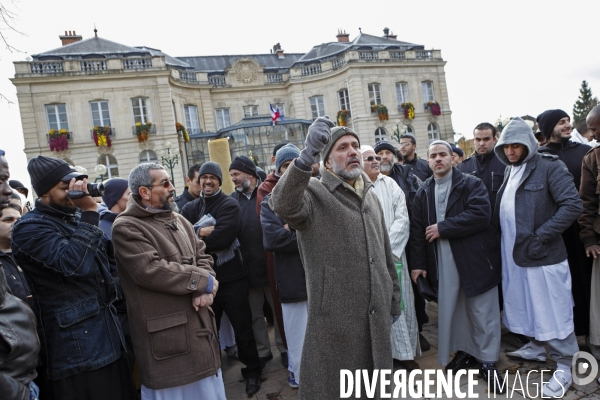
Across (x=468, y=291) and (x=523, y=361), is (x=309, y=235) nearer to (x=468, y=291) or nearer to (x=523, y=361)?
(x=468, y=291)

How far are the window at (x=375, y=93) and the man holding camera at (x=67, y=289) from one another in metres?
32.1

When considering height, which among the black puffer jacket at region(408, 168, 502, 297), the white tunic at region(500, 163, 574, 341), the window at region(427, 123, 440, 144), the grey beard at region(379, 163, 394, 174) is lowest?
the white tunic at region(500, 163, 574, 341)

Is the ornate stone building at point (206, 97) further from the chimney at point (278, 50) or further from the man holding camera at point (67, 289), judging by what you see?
the man holding camera at point (67, 289)

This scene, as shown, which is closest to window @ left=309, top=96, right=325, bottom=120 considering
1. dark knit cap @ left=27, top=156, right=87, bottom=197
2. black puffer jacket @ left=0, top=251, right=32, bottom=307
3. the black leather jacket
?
dark knit cap @ left=27, top=156, right=87, bottom=197

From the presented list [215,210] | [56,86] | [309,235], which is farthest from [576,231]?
[56,86]

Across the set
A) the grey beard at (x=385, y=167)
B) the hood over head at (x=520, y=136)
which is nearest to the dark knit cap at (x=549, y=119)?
the hood over head at (x=520, y=136)

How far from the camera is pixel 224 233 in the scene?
→ 3939 mm

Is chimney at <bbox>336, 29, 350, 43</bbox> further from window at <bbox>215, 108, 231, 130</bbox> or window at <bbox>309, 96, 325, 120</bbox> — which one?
window at <bbox>215, 108, 231, 130</bbox>

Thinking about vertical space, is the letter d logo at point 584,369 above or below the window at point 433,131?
below

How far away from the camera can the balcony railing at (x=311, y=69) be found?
34594 millimetres

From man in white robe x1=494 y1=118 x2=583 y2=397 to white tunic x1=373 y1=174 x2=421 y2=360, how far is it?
2.95 ft

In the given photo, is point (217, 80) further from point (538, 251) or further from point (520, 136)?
point (538, 251)

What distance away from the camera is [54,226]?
97.7 inches

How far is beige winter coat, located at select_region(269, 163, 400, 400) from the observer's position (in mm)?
2568
